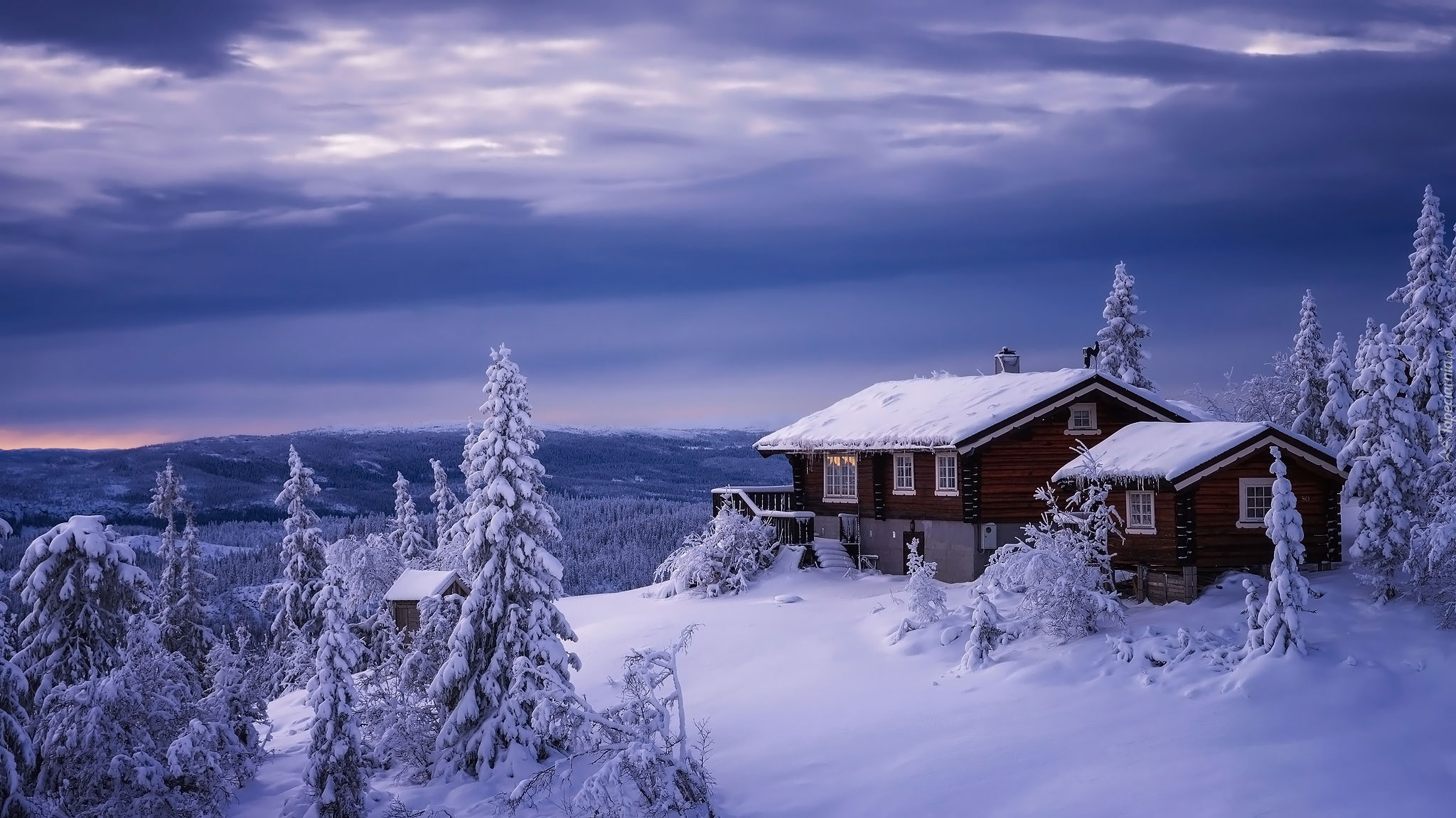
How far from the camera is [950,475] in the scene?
3866cm

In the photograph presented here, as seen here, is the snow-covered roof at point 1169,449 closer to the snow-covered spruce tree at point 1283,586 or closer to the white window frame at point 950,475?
the snow-covered spruce tree at point 1283,586

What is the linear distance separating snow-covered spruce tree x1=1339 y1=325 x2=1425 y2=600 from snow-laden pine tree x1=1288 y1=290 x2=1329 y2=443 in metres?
18.8

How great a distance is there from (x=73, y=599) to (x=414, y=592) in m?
15.3

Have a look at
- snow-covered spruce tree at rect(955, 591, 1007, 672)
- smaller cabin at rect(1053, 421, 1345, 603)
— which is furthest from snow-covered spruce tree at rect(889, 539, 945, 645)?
smaller cabin at rect(1053, 421, 1345, 603)

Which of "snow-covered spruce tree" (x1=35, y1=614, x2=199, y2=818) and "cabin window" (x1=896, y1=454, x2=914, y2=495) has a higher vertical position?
"cabin window" (x1=896, y1=454, x2=914, y2=495)

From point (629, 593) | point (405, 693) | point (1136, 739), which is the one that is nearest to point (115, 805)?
point (405, 693)

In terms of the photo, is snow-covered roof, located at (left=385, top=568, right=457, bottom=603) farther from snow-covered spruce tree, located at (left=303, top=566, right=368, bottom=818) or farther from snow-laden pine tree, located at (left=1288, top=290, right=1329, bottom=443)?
snow-laden pine tree, located at (left=1288, top=290, right=1329, bottom=443)

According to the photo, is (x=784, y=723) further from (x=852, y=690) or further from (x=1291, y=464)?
(x=1291, y=464)

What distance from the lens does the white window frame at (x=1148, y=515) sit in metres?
30.4

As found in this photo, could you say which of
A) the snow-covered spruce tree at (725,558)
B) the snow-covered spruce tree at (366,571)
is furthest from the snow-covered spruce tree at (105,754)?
the snow-covered spruce tree at (725,558)

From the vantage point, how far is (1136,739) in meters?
22.0

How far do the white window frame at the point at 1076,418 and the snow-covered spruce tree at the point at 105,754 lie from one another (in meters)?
27.3

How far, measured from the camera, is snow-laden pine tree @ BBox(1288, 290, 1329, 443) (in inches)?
1841

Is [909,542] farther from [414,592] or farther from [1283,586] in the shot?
[1283,586]
